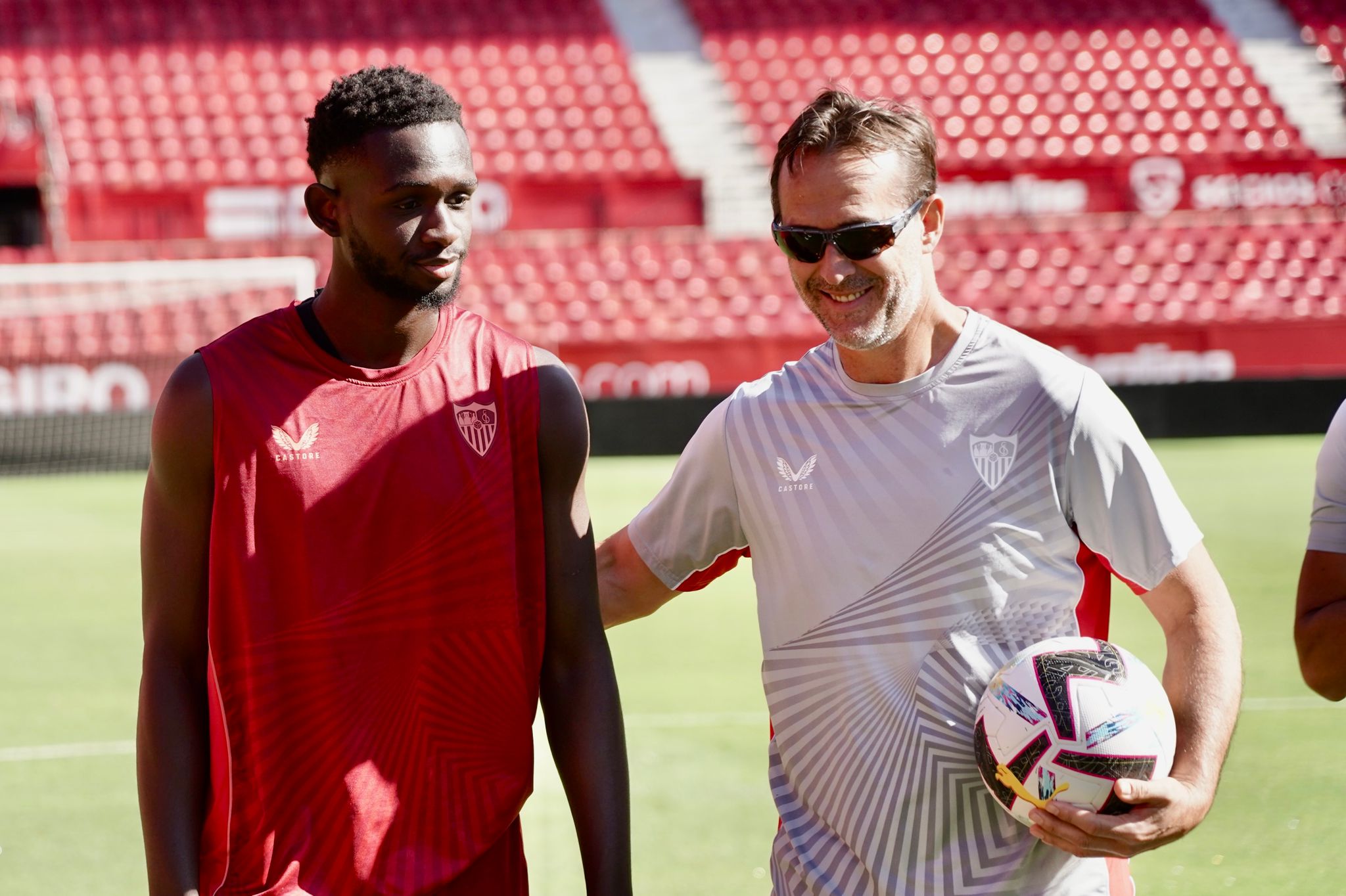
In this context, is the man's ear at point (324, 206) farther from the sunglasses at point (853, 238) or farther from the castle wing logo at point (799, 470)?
the castle wing logo at point (799, 470)

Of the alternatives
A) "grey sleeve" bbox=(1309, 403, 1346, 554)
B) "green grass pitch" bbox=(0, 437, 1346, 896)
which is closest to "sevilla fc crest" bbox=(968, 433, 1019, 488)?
"grey sleeve" bbox=(1309, 403, 1346, 554)

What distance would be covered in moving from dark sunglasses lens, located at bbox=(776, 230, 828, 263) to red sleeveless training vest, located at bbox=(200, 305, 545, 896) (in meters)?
0.63

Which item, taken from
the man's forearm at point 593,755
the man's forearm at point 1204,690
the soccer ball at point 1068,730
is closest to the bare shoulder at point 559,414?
the man's forearm at point 593,755

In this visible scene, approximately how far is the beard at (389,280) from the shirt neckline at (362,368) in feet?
0.24

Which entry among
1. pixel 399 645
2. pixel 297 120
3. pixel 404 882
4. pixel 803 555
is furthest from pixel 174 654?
pixel 297 120

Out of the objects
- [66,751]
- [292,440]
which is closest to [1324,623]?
[292,440]

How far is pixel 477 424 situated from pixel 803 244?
2.44 feet

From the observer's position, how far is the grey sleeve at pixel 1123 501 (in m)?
2.66

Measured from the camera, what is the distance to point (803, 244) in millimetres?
2795

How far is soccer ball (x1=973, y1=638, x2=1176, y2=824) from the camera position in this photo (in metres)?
2.54

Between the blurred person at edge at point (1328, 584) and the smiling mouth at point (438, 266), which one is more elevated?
the smiling mouth at point (438, 266)

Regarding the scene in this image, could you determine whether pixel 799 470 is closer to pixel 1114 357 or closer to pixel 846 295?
pixel 846 295

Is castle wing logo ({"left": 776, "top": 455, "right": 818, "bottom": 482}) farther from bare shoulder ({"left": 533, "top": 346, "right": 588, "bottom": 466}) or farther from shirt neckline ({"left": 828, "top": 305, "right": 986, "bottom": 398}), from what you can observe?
bare shoulder ({"left": 533, "top": 346, "right": 588, "bottom": 466})

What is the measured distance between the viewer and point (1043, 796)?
2533 mm
